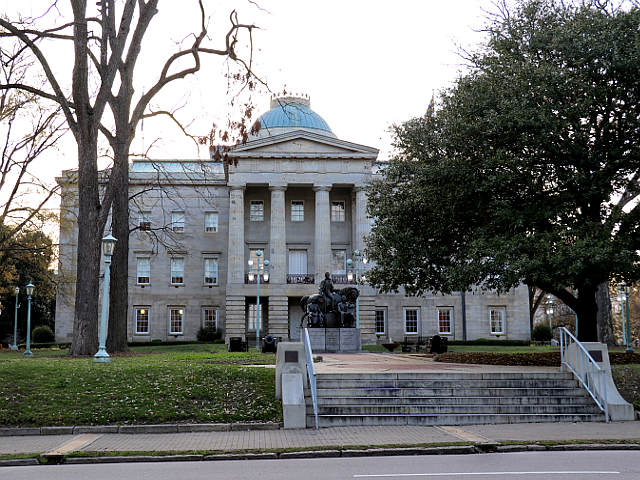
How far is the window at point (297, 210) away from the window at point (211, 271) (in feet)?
26.8

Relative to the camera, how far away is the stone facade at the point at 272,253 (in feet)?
170

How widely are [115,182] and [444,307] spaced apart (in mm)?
38510

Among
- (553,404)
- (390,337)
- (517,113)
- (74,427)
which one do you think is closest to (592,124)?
(517,113)

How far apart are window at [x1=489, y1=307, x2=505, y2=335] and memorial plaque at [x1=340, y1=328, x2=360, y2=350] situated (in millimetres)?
31533

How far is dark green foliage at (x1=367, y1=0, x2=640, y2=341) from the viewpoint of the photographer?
19.1m

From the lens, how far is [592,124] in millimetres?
20391

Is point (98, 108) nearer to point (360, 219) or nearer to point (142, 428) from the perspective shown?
point (142, 428)

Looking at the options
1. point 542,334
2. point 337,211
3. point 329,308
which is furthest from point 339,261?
point 329,308

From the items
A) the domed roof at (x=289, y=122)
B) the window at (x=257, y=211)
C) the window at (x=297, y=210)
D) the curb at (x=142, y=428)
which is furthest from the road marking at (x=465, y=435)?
the domed roof at (x=289, y=122)

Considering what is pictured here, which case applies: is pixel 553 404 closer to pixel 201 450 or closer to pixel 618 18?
pixel 201 450

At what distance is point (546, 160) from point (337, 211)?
36654 mm

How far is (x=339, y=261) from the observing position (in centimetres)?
5556

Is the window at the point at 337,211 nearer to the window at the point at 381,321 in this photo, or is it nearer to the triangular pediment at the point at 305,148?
the triangular pediment at the point at 305,148

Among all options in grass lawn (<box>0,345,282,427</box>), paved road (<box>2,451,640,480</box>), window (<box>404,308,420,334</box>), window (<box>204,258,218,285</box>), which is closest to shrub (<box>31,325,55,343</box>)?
window (<box>204,258,218,285</box>)
